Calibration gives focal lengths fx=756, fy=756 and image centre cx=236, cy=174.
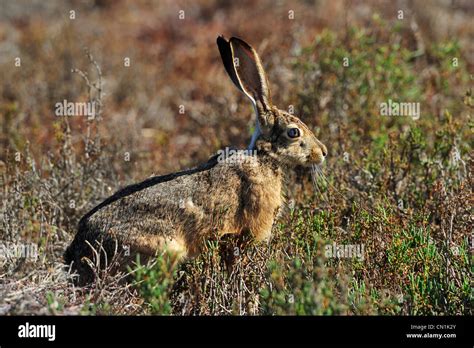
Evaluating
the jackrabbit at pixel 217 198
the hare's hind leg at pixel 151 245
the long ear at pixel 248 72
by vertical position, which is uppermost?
the long ear at pixel 248 72

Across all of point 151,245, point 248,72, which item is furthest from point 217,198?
point 248,72

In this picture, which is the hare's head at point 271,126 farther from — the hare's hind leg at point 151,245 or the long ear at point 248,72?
the hare's hind leg at point 151,245

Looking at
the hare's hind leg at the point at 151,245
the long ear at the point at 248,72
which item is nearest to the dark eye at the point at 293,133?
the long ear at the point at 248,72

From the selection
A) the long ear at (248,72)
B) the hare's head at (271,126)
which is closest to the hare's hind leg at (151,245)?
the hare's head at (271,126)

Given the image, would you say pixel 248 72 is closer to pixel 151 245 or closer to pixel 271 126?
pixel 271 126

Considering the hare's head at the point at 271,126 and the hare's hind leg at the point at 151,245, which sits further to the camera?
the hare's head at the point at 271,126

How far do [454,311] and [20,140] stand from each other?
216 inches

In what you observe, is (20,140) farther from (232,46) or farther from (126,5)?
(126,5)

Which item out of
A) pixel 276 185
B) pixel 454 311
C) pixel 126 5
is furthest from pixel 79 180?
pixel 126 5

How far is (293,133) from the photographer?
5633 mm

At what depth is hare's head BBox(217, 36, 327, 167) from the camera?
563 cm

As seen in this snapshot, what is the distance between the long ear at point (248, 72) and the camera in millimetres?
5570

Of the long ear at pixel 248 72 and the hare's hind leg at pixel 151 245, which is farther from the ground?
the long ear at pixel 248 72

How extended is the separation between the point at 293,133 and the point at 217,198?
2.51 feet
